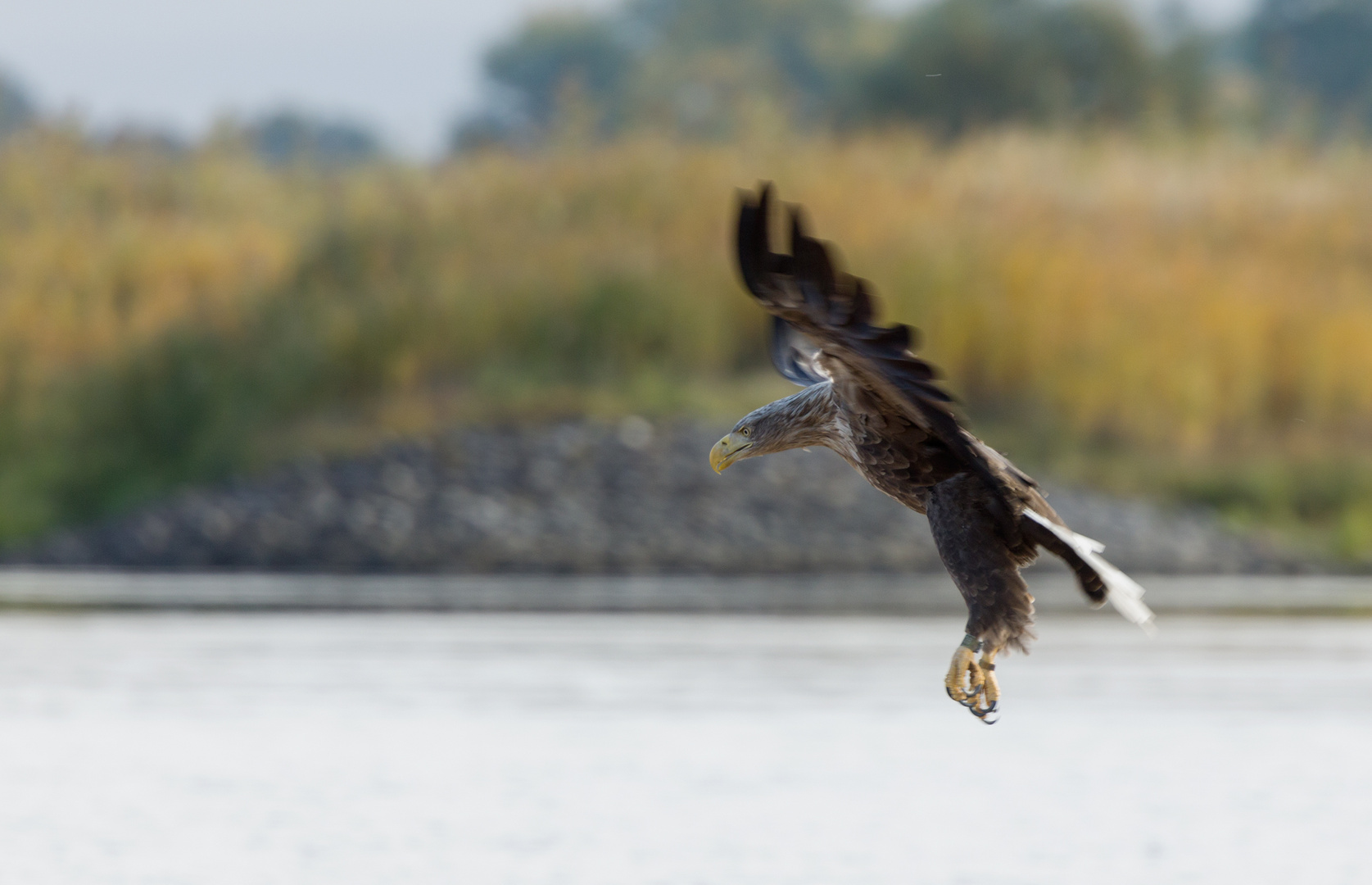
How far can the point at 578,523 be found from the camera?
1812cm

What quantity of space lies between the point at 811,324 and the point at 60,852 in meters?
3.18

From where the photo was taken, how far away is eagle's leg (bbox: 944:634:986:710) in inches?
250

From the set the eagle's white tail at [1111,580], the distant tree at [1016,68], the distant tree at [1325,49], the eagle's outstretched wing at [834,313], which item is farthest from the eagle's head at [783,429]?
the distant tree at [1325,49]

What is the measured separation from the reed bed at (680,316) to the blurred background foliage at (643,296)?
4 cm

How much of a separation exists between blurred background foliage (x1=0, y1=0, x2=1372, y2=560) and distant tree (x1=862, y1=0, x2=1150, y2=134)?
1327 centimetres

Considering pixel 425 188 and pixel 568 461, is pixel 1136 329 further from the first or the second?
pixel 425 188

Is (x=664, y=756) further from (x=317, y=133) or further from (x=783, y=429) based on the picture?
(x=317, y=133)

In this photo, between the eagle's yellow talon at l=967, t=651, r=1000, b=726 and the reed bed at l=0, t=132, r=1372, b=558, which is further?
the reed bed at l=0, t=132, r=1372, b=558

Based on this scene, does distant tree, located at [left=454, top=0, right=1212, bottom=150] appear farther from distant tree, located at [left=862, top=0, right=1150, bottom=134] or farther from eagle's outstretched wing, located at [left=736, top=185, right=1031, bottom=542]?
eagle's outstretched wing, located at [left=736, top=185, right=1031, bottom=542]

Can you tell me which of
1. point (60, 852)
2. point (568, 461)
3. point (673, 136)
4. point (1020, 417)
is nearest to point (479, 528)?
point (568, 461)

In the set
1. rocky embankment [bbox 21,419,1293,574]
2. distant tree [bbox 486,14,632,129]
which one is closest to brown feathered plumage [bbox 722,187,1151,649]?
rocky embankment [bbox 21,419,1293,574]

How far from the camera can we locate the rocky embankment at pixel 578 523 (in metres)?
17.8

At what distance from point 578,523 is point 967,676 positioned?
11.8 meters

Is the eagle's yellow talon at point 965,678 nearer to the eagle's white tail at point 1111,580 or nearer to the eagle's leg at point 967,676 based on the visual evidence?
the eagle's leg at point 967,676
